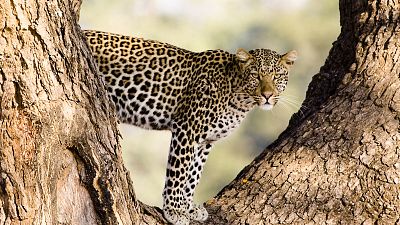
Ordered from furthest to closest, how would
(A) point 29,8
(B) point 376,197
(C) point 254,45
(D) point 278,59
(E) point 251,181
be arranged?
(C) point 254,45 < (D) point 278,59 < (E) point 251,181 < (B) point 376,197 < (A) point 29,8

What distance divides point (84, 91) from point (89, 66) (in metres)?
0.21

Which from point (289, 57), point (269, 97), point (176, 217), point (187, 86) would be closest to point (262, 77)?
point (269, 97)

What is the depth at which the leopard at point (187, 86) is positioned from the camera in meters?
8.88

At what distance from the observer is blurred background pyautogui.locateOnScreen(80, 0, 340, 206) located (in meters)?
32.9

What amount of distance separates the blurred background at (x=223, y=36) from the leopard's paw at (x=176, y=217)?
18948 mm

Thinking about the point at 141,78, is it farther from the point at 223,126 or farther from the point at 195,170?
the point at 195,170

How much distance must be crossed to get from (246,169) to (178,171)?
0.57 meters

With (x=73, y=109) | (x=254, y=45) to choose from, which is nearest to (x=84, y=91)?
(x=73, y=109)

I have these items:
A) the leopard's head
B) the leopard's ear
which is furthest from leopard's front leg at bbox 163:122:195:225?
the leopard's ear

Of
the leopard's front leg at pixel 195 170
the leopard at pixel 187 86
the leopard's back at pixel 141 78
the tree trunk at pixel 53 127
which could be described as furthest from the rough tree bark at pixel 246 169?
the leopard's back at pixel 141 78

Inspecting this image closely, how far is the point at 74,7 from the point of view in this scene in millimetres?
6590

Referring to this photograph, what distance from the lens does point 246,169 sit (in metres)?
8.66

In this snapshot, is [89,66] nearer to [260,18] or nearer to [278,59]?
[278,59]

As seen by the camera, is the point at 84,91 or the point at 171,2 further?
the point at 171,2
